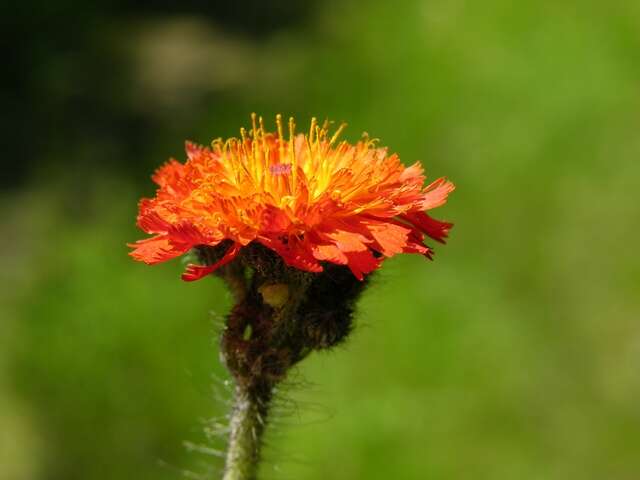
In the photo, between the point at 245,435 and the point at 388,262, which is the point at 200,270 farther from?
the point at 388,262

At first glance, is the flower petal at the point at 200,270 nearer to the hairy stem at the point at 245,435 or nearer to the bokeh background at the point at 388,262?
the hairy stem at the point at 245,435

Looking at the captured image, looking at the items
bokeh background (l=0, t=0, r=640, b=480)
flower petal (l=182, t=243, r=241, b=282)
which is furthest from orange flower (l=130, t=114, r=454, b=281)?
bokeh background (l=0, t=0, r=640, b=480)

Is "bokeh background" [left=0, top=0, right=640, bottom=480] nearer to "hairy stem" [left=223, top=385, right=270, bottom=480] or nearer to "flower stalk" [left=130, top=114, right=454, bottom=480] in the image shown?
"hairy stem" [left=223, top=385, right=270, bottom=480]

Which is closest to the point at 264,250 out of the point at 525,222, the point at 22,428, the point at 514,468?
the point at 514,468

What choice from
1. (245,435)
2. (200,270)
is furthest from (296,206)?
(245,435)

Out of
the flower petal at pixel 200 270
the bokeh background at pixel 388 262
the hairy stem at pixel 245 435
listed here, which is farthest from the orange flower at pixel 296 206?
the bokeh background at pixel 388 262

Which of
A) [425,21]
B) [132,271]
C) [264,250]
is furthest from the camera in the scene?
[425,21]

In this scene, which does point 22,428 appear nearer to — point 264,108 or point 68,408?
point 68,408
